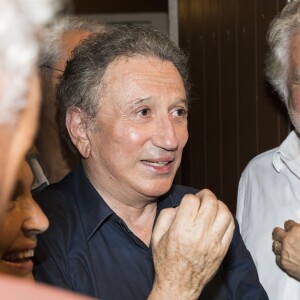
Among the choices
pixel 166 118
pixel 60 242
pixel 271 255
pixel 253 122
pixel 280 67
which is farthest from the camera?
pixel 253 122

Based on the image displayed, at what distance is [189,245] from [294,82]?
3.65 ft

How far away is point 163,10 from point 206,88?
8.09 ft

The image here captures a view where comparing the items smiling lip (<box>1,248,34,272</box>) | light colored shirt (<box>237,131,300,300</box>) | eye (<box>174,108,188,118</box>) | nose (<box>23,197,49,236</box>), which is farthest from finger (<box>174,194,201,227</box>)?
light colored shirt (<box>237,131,300,300</box>)

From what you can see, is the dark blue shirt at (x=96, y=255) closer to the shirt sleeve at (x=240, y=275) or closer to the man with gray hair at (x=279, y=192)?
the shirt sleeve at (x=240, y=275)

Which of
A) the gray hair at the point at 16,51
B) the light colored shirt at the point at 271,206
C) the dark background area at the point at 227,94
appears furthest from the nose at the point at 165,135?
the gray hair at the point at 16,51

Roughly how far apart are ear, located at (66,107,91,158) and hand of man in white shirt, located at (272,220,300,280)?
74cm

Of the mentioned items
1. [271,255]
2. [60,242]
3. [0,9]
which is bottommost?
[271,255]

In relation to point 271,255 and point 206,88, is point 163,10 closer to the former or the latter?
point 206,88

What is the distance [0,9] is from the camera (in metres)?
0.60

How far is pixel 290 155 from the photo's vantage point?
8.48 ft

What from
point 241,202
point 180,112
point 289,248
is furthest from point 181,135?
point 241,202

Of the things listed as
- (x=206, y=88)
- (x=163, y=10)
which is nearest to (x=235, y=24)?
(x=206, y=88)

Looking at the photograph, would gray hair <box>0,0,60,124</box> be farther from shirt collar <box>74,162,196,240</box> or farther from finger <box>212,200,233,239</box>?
shirt collar <box>74,162,196,240</box>

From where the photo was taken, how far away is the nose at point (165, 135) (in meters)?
1.95
